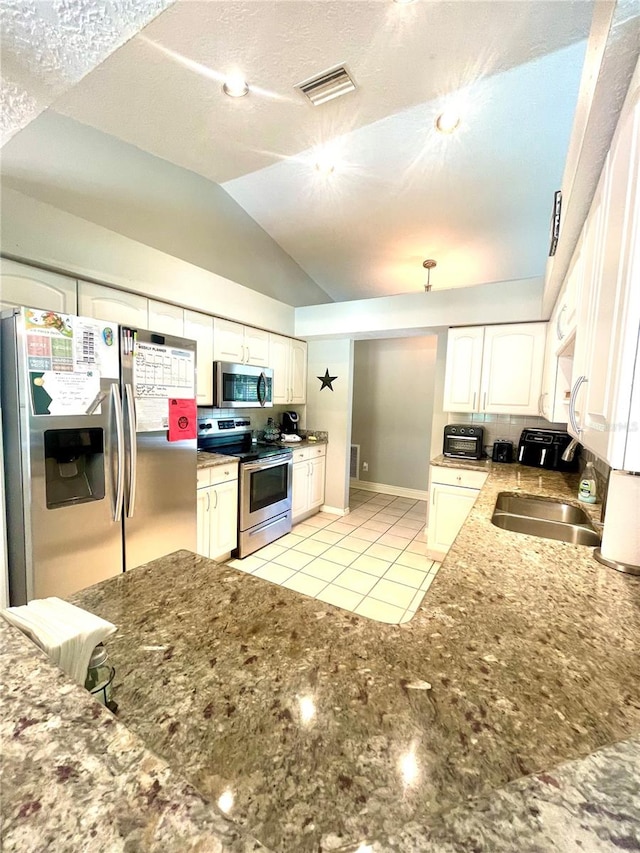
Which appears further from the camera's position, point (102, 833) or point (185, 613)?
point (185, 613)

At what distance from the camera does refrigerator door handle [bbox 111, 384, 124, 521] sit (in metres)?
1.86

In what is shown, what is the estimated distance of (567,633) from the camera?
2.66ft

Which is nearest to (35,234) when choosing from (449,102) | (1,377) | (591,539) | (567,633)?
(1,377)

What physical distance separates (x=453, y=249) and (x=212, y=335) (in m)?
2.59

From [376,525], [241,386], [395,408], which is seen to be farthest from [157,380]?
[395,408]

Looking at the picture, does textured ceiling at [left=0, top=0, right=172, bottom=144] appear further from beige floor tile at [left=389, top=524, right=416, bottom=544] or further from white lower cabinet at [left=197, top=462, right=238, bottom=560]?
beige floor tile at [left=389, top=524, right=416, bottom=544]

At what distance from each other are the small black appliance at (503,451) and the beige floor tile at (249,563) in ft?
7.71

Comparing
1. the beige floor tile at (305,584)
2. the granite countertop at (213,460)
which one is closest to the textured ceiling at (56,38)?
the granite countertop at (213,460)

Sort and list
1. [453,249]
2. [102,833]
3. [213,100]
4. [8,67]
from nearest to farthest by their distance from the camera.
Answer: [102,833], [8,67], [213,100], [453,249]

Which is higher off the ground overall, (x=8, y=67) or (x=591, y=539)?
(x=8, y=67)

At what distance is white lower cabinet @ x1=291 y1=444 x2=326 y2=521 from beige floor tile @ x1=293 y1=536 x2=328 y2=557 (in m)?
0.41

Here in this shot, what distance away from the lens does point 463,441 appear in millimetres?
3125

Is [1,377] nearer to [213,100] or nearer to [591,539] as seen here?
[213,100]

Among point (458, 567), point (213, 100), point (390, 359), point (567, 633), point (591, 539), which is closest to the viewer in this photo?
point (567, 633)
